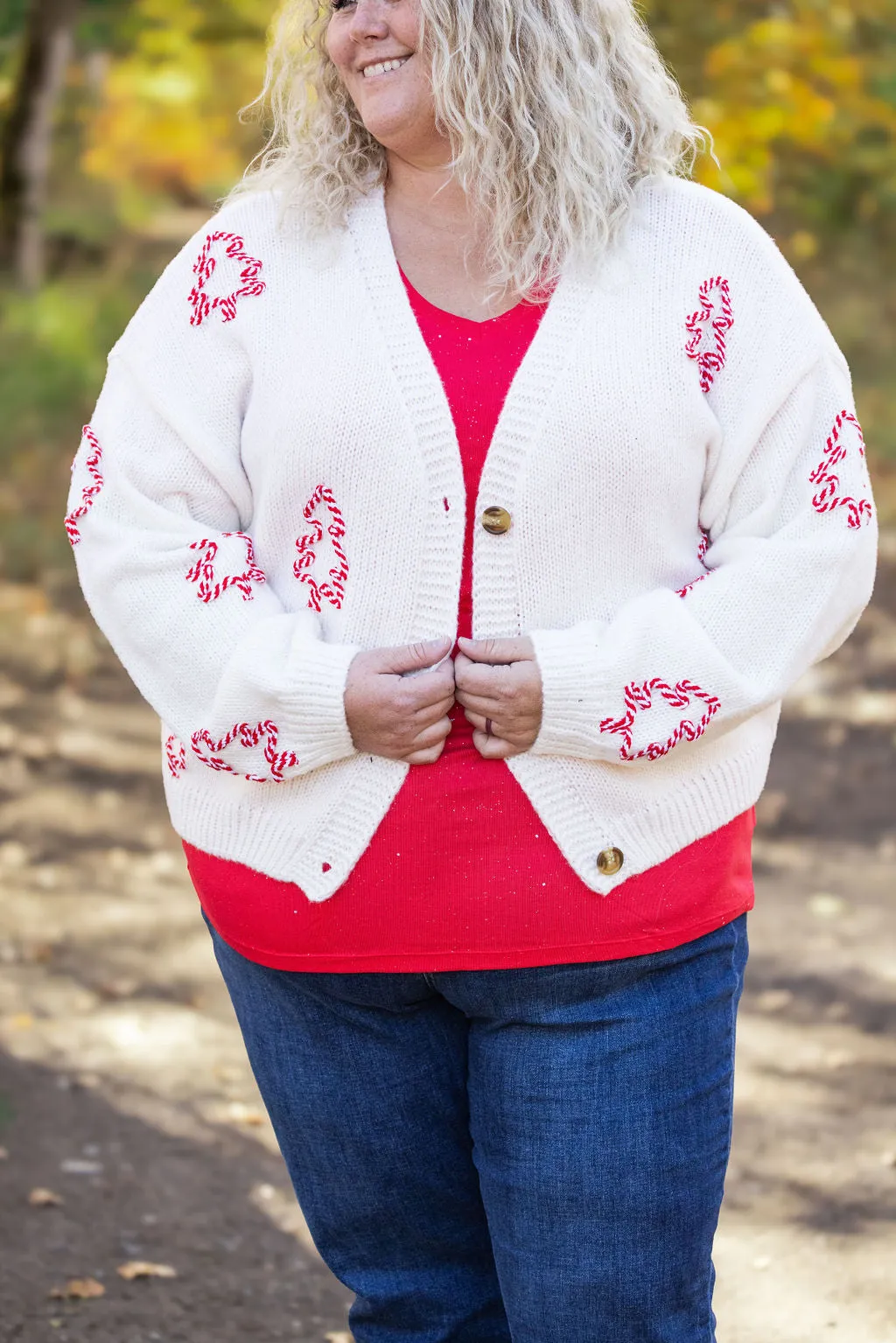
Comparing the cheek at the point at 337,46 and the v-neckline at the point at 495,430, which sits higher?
the cheek at the point at 337,46

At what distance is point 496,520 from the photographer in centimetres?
181

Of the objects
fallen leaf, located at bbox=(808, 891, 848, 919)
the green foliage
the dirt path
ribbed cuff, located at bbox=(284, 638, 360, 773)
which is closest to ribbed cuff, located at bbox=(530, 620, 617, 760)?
ribbed cuff, located at bbox=(284, 638, 360, 773)

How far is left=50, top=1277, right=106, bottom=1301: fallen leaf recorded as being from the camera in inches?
116

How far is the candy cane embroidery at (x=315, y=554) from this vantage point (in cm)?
187

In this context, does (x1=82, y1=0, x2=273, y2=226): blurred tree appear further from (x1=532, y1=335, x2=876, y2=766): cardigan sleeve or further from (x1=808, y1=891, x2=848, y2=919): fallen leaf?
(x1=532, y1=335, x2=876, y2=766): cardigan sleeve

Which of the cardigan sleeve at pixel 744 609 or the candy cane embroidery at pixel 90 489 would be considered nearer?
the cardigan sleeve at pixel 744 609

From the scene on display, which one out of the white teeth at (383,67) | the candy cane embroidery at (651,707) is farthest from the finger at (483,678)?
the white teeth at (383,67)

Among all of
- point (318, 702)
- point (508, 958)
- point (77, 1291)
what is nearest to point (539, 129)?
point (318, 702)

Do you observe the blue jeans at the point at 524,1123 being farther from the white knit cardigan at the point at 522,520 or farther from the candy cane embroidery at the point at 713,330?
the candy cane embroidery at the point at 713,330

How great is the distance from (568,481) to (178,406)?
47 cm

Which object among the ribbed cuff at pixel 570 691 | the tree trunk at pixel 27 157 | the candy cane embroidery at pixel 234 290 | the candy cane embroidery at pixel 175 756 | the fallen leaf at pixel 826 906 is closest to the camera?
the ribbed cuff at pixel 570 691

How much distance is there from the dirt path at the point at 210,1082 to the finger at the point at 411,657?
1.62 metres

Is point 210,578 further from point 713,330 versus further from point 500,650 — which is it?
point 713,330

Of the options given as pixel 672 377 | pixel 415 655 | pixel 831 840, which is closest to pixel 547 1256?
pixel 415 655
